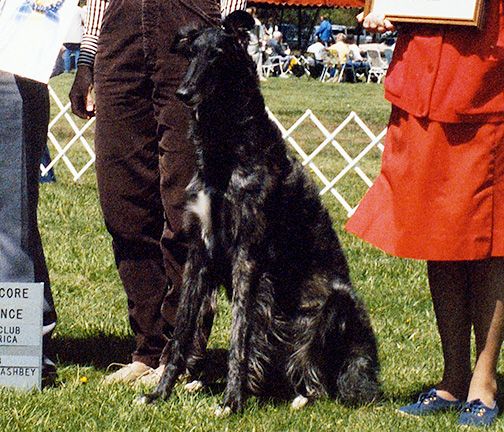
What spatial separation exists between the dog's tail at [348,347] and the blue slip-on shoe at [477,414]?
0.40 m

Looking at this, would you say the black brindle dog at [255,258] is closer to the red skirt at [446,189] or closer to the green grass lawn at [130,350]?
the green grass lawn at [130,350]

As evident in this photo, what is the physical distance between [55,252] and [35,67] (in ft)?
9.71

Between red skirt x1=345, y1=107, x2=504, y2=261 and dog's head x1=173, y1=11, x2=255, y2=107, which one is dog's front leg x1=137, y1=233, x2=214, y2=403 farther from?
red skirt x1=345, y1=107, x2=504, y2=261

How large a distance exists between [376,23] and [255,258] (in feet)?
3.26

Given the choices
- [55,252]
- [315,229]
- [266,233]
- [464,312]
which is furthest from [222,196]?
[55,252]

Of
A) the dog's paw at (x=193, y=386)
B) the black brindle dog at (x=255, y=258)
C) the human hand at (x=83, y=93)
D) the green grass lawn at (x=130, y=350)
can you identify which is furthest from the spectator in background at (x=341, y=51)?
the dog's paw at (x=193, y=386)

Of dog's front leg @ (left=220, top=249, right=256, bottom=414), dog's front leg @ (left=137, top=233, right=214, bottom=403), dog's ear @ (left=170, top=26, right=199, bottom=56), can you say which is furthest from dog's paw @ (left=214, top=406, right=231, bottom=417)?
dog's ear @ (left=170, top=26, right=199, bottom=56)

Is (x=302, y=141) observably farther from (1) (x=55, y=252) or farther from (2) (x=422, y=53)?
(2) (x=422, y=53)

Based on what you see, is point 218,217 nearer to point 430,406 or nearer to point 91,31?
point 91,31

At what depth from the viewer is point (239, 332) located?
3311 mm

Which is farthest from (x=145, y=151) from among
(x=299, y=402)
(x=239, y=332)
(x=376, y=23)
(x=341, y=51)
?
(x=341, y=51)

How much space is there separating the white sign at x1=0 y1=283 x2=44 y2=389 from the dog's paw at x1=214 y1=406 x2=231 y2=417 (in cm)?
74

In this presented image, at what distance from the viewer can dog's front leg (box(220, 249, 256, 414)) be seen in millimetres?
3277

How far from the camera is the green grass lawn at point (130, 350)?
3.19m
